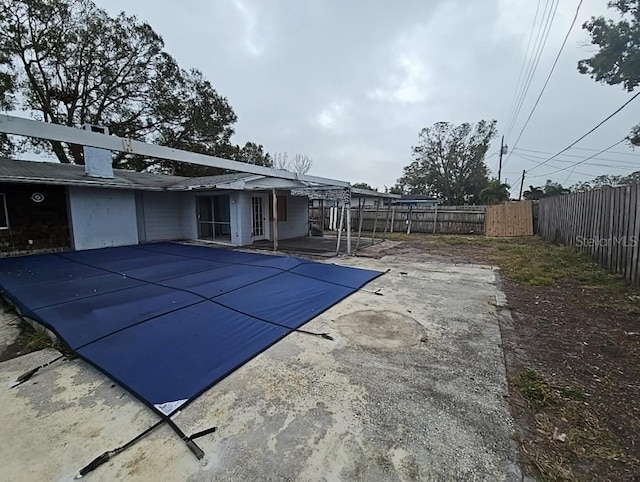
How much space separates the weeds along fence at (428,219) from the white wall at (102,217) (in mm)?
8105

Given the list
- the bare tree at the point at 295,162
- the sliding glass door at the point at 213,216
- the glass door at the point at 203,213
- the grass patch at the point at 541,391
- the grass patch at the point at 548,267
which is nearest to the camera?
the grass patch at the point at 541,391

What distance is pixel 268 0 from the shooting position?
8344 mm

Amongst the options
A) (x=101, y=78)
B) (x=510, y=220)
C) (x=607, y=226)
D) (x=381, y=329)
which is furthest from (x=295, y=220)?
(x=101, y=78)

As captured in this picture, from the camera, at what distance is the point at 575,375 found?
239 centimetres

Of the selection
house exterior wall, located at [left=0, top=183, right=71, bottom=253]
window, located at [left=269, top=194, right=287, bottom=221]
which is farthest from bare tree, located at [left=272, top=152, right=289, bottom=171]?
house exterior wall, located at [left=0, top=183, right=71, bottom=253]

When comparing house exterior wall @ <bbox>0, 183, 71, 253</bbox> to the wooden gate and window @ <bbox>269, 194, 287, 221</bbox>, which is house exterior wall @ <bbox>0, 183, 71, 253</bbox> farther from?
the wooden gate

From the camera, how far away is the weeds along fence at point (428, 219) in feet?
45.1

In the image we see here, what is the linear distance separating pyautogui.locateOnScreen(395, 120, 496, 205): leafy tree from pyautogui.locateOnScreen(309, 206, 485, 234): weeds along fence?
14.5m

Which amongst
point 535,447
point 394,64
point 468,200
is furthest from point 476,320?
point 468,200

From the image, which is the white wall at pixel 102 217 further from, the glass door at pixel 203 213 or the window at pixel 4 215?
the glass door at pixel 203 213

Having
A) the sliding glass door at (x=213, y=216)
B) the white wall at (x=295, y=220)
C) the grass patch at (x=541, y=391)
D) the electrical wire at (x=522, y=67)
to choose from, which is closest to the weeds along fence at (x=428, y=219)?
the white wall at (x=295, y=220)

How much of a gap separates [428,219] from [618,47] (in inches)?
448

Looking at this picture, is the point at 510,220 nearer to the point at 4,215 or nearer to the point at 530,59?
the point at 530,59

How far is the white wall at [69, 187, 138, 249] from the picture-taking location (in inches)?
337
